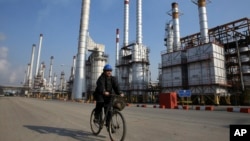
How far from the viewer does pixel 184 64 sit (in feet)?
120

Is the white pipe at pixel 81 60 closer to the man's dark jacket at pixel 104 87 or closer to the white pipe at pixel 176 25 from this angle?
the white pipe at pixel 176 25

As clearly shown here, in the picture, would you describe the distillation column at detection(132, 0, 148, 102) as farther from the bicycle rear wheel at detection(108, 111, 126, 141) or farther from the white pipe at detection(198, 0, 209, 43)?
the bicycle rear wheel at detection(108, 111, 126, 141)

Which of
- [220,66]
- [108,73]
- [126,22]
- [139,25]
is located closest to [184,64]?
[220,66]

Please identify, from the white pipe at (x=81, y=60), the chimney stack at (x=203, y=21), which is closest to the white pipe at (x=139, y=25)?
the white pipe at (x=81, y=60)

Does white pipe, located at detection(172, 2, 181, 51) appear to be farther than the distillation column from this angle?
No

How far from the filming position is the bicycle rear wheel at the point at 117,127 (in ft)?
13.6

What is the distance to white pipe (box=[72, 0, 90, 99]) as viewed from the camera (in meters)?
43.8

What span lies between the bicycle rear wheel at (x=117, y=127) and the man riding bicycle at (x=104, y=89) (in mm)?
409

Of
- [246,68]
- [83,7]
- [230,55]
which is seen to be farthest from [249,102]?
[83,7]

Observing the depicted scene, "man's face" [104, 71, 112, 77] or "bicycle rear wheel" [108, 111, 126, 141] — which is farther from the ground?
"man's face" [104, 71, 112, 77]

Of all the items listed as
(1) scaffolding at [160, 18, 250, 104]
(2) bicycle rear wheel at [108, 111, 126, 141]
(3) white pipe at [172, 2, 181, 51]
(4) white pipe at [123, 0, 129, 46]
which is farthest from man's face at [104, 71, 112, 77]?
(4) white pipe at [123, 0, 129, 46]

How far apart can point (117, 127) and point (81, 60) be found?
1633 inches

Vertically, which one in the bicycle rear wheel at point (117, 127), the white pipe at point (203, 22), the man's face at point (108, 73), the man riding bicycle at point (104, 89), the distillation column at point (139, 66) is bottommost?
the bicycle rear wheel at point (117, 127)

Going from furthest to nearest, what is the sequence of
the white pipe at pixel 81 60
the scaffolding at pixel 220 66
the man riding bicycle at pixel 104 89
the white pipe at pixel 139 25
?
the white pipe at pixel 139 25 < the white pipe at pixel 81 60 < the scaffolding at pixel 220 66 < the man riding bicycle at pixel 104 89
